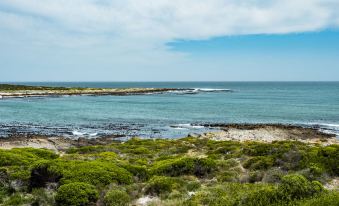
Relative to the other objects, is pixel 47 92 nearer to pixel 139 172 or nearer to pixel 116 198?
pixel 139 172

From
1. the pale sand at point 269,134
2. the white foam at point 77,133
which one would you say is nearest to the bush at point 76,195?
the pale sand at point 269,134

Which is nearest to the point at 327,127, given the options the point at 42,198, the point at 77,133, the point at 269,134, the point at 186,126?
the point at 269,134

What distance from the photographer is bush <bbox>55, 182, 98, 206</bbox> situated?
11.8m

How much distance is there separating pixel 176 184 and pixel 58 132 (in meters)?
33.7

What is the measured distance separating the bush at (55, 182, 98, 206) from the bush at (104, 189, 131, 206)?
504 mm

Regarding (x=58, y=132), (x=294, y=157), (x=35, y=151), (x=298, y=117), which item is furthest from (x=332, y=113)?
(x=35, y=151)

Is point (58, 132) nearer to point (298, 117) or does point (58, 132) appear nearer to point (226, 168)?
point (226, 168)

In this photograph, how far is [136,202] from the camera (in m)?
12.4

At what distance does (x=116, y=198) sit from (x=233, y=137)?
29.4m

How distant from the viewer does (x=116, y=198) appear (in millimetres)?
12148

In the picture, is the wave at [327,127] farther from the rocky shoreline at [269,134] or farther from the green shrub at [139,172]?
the green shrub at [139,172]

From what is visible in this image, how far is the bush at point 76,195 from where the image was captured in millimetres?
11828

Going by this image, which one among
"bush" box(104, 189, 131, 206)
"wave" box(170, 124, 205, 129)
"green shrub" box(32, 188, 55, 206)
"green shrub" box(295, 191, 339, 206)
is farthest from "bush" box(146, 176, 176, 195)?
"wave" box(170, 124, 205, 129)

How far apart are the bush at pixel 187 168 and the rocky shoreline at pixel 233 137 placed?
56.4ft
